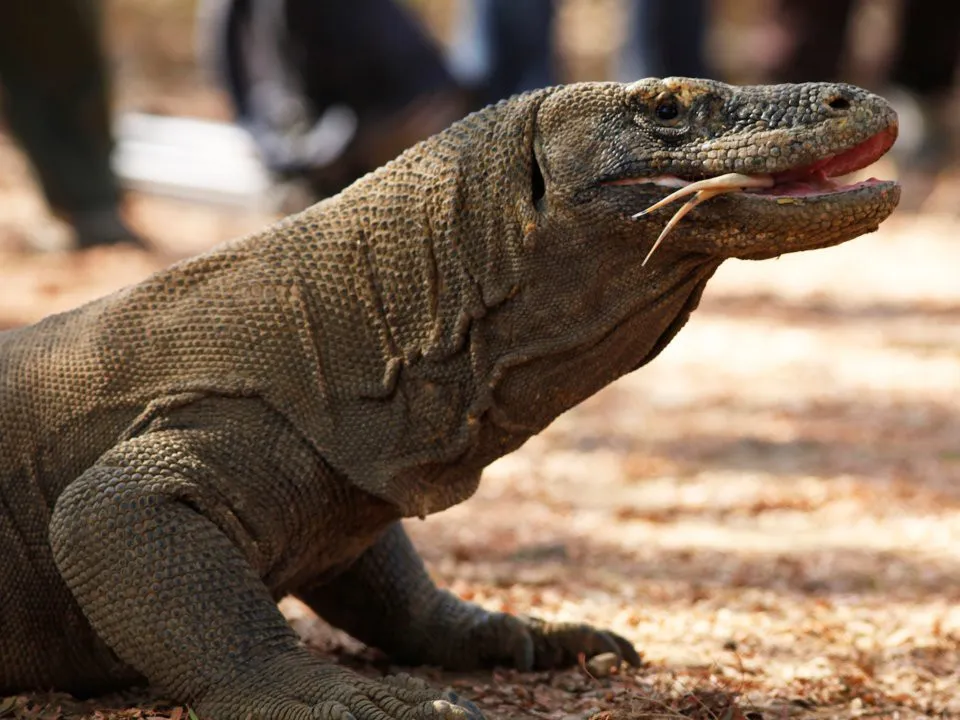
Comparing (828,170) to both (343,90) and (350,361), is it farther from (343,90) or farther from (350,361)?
(343,90)

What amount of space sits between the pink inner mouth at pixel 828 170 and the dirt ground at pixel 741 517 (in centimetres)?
125

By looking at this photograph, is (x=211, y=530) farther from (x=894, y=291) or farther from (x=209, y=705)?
(x=894, y=291)

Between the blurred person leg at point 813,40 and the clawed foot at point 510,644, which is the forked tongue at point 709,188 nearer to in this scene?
the clawed foot at point 510,644

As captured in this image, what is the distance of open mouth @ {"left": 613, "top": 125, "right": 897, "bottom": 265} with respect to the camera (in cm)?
339

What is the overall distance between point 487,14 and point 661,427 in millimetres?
5061

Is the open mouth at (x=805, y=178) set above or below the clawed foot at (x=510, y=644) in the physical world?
above

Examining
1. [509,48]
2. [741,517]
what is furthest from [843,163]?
[509,48]

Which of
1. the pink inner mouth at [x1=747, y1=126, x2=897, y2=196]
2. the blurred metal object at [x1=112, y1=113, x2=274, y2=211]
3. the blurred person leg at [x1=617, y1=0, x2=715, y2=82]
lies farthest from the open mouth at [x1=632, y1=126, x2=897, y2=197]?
the blurred metal object at [x1=112, y1=113, x2=274, y2=211]

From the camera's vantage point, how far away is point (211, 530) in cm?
353

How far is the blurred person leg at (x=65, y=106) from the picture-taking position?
36.1 feet

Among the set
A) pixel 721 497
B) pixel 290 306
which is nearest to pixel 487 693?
pixel 290 306

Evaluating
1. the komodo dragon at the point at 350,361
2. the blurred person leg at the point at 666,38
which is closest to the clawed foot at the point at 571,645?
the komodo dragon at the point at 350,361

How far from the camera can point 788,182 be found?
3453 mm

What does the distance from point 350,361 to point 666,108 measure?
945mm
